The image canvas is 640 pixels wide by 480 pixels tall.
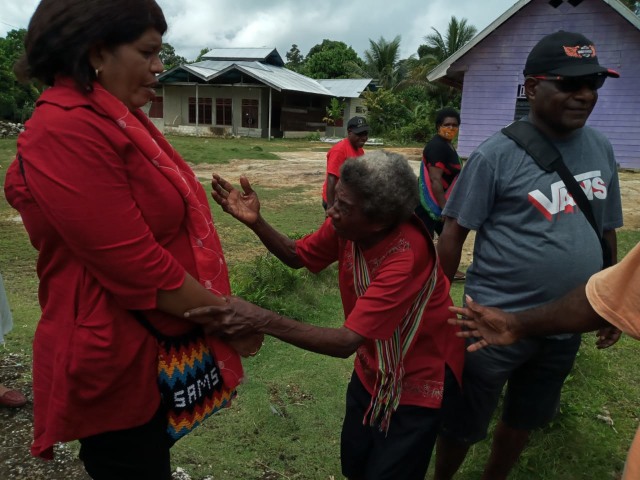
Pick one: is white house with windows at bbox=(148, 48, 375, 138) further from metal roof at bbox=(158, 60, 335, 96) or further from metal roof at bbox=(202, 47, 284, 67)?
metal roof at bbox=(202, 47, 284, 67)

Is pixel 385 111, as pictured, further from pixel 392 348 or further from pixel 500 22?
pixel 392 348

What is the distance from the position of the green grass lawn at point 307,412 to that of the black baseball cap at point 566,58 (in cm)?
169

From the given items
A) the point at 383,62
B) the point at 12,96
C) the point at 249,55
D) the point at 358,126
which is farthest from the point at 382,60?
the point at 358,126

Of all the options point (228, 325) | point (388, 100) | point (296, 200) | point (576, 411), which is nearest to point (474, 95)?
point (296, 200)

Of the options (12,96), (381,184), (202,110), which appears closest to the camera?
(381,184)

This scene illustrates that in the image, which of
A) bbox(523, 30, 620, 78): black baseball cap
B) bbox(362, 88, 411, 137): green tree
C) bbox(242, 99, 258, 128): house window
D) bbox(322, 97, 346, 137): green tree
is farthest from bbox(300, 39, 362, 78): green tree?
bbox(523, 30, 620, 78): black baseball cap

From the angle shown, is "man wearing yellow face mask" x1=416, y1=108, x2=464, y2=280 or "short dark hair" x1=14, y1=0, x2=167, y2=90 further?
"man wearing yellow face mask" x1=416, y1=108, x2=464, y2=280

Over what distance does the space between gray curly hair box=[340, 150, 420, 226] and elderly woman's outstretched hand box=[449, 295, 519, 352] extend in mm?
426

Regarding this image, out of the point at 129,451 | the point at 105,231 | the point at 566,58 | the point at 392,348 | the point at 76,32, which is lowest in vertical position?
the point at 129,451

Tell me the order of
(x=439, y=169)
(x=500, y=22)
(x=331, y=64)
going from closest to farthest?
(x=439, y=169) → (x=500, y=22) → (x=331, y=64)

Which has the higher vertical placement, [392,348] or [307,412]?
[392,348]

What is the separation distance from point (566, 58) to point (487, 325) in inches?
45.8

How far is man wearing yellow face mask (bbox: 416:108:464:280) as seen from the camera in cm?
503

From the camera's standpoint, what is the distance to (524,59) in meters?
12.3
